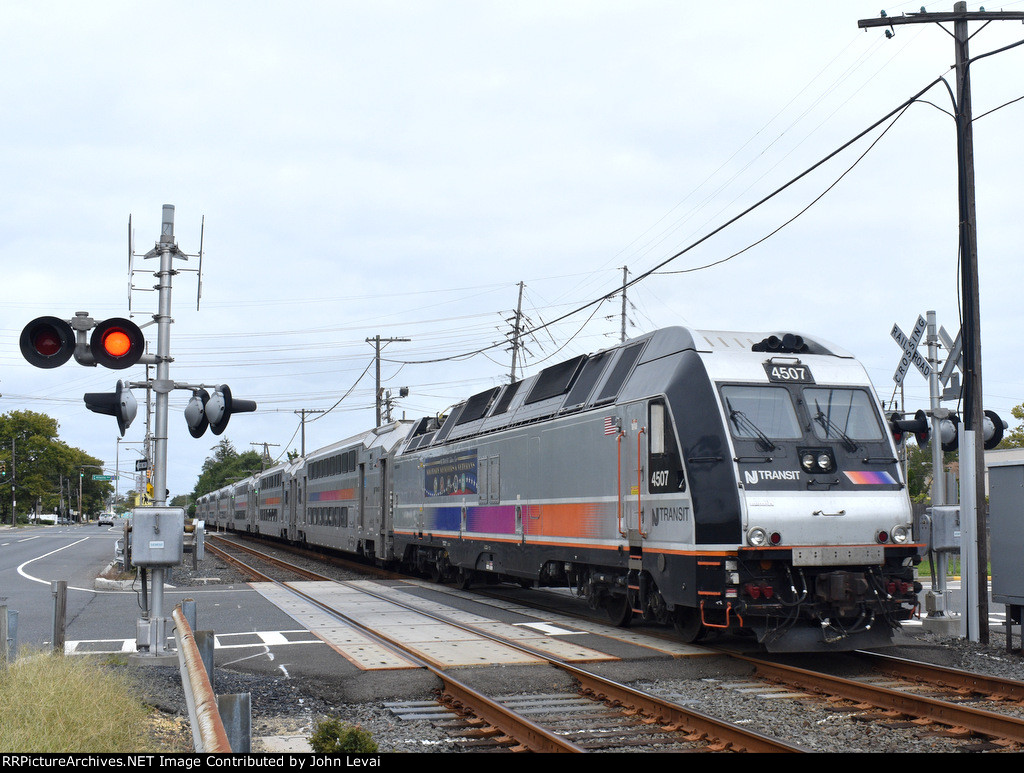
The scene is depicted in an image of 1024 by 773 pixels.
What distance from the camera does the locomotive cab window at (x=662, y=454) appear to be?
10.9 m

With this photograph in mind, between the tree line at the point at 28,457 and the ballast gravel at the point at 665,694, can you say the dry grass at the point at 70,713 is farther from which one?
the tree line at the point at 28,457

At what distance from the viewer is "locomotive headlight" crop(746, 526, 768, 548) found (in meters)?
9.95

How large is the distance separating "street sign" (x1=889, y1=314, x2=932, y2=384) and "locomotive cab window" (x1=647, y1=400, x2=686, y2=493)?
207 inches

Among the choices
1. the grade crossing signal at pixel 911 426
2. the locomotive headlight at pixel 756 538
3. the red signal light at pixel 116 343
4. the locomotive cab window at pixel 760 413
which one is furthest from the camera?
the grade crossing signal at pixel 911 426

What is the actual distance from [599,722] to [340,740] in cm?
236

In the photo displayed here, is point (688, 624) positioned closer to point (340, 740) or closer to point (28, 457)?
point (340, 740)

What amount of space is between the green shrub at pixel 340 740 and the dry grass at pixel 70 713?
45.1 inches

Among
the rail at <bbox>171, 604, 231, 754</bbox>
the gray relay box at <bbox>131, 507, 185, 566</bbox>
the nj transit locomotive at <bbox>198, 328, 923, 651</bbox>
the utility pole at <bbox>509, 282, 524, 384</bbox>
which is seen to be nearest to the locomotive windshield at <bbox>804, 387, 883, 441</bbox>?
the nj transit locomotive at <bbox>198, 328, 923, 651</bbox>

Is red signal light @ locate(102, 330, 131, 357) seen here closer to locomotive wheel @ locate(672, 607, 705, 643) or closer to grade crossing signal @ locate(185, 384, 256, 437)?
grade crossing signal @ locate(185, 384, 256, 437)

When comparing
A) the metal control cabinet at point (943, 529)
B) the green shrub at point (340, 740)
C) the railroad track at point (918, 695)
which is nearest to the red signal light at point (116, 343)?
the green shrub at point (340, 740)

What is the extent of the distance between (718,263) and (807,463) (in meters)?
8.00
